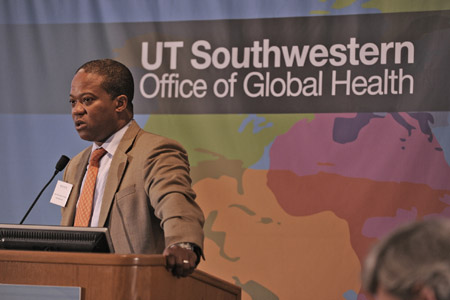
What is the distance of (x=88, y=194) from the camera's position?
9.87ft

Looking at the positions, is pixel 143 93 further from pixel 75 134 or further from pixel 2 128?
pixel 2 128

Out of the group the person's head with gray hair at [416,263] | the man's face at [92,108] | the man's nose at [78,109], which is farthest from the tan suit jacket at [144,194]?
the person's head with gray hair at [416,263]

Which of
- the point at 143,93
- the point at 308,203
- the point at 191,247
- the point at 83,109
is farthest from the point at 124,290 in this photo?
the point at 143,93

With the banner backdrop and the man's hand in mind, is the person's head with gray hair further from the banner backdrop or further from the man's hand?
the banner backdrop

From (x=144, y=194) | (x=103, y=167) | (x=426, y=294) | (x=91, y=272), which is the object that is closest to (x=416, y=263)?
(x=426, y=294)

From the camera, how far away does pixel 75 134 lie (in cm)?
477

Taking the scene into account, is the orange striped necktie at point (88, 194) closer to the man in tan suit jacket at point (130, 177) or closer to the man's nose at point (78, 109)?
the man in tan suit jacket at point (130, 177)

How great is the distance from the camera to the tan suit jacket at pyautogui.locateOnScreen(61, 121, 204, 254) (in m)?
2.71

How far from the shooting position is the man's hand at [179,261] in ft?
7.37

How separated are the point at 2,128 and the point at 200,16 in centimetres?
153

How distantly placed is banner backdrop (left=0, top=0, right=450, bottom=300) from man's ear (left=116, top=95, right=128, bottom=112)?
1.42 meters

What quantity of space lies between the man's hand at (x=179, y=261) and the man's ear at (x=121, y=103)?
38.6 inches

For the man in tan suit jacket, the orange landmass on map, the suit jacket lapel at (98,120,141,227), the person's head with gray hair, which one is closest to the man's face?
the man in tan suit jacket

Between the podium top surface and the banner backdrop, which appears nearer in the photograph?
the podium top surface
